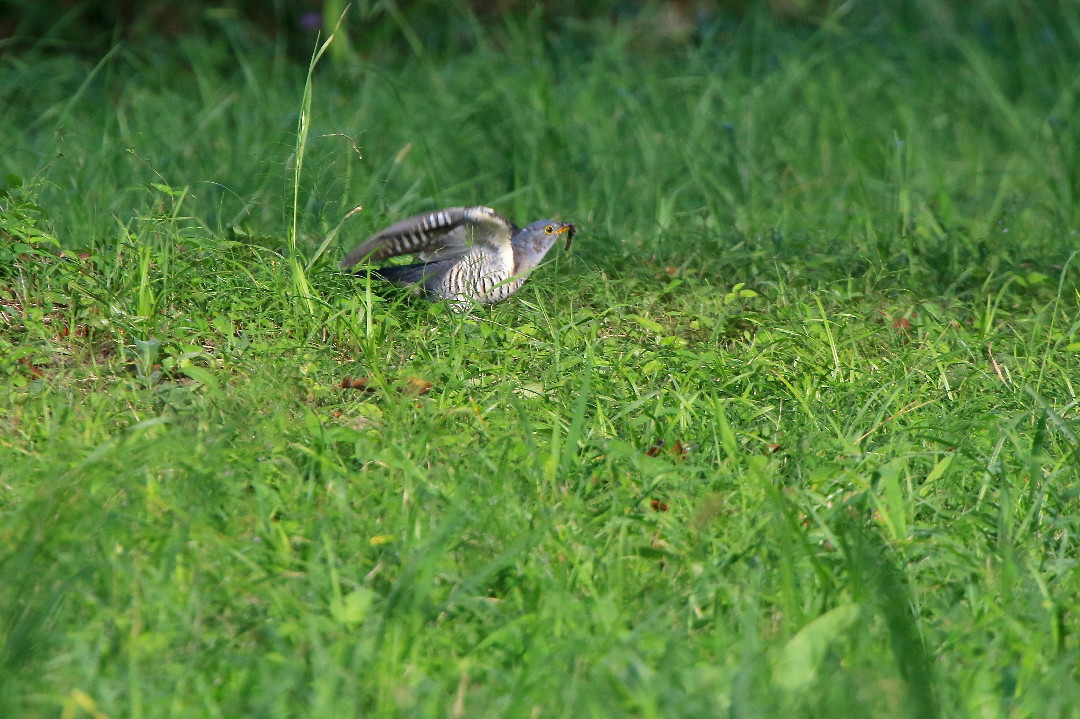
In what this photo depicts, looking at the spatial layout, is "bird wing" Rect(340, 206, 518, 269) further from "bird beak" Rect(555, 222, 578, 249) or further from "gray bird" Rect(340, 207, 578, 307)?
"bird beak" Rect(555, 222, 578, 249)

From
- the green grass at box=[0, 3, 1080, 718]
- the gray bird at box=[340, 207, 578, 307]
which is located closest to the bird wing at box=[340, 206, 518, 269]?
the gray bird at box=[340, 207, 578, 307]

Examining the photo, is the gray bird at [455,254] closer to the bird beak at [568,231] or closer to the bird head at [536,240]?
the bird head at [536,240]

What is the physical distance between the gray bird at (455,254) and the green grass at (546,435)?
14 centimetres

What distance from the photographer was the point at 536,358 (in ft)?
13.1

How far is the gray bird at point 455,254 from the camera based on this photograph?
4383 mm

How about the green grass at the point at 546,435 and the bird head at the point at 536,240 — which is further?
the bird head at the point at 536,240

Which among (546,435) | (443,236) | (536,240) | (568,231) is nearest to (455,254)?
(443,236)

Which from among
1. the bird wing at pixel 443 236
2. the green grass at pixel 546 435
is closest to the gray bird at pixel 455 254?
the bird wing at pixel 443 236

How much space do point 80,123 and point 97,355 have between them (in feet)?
10.5

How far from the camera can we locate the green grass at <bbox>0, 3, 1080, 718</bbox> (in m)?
2.47

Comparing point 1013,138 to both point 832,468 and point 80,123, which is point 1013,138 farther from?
point 80,123

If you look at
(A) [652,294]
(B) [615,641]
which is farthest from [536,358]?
(B) [615,641]

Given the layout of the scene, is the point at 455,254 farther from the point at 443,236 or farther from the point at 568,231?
the point at 568,231

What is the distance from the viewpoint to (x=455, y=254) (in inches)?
178
